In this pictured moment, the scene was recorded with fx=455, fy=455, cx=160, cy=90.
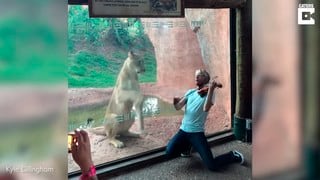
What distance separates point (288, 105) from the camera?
4.35ft

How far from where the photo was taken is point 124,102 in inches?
156

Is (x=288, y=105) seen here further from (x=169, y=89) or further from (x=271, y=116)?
(x=169, y=89)

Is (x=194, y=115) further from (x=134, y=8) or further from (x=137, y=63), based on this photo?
(x=134, y=8)

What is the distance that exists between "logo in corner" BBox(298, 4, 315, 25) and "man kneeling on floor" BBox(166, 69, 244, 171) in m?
2.74

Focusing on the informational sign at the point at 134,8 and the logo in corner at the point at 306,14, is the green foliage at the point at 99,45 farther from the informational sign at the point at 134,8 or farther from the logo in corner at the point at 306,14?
the logo in corner at the point at 306,14

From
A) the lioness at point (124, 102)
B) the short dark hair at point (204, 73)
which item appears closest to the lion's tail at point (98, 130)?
the lioness at point (124, 102)

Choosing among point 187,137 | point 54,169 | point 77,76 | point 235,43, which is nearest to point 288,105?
point 54,169

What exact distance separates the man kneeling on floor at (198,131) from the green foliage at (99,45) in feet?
1.71

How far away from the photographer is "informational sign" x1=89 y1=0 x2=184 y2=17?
9.36ft

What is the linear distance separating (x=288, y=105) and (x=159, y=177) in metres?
2.51

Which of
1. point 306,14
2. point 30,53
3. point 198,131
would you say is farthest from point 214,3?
point 30,53

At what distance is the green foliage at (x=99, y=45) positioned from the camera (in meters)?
3.47

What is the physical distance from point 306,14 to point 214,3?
9.59ft

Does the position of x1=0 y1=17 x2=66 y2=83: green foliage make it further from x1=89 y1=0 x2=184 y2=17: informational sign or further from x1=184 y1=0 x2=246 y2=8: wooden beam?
x1=184 y1=0 x2=246 y2=8: wooden beam
